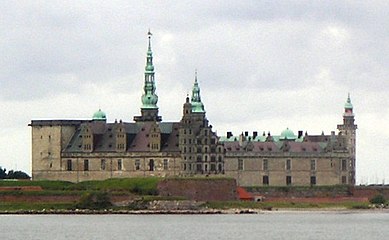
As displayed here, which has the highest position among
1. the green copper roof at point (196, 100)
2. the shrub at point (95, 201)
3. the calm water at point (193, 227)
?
the green copper roof at point (196, 100)

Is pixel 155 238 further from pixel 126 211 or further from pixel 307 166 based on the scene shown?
pixel 307 166

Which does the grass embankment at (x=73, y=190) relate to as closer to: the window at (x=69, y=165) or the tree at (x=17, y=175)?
the window at (x=69, y=165)

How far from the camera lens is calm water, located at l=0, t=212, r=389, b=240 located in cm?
11550

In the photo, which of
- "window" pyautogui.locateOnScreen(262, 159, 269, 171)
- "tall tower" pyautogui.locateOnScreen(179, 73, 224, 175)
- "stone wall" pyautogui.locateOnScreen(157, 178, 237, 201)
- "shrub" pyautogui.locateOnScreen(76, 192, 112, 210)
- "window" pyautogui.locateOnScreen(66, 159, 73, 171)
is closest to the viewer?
"shrub" pyautogui.locateOnScreen(76, 192, 112, 210)

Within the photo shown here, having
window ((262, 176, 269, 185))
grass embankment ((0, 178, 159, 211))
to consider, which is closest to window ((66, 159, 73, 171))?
grass embankment ((0, 178, 159, 211))

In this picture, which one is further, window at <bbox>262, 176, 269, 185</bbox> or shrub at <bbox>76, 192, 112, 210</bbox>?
window at <bbox>262, 176, 269, 185</bbox>

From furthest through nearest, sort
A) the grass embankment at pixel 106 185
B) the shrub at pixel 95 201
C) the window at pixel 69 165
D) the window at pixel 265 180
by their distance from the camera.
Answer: the window at pixel 265 180
the window at pixel 69 165
the grass embankment at pixel 106 185
the shrub at pixel 95 201

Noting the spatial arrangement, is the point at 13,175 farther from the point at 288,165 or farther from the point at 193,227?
the point at 193,227

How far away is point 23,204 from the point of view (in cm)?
15300

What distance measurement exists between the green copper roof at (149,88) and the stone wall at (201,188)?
843 inches

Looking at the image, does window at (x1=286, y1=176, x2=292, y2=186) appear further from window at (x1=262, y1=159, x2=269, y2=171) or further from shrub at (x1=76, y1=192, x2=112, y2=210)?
shrub at (x1=76, y1=192, x2=112, y2=210)

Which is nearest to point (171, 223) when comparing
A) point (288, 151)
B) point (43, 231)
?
point (43, 231)

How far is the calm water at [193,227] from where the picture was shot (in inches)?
4547

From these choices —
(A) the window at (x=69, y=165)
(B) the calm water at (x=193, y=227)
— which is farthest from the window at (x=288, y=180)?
(B) the calm water at (x=193, y=227)
